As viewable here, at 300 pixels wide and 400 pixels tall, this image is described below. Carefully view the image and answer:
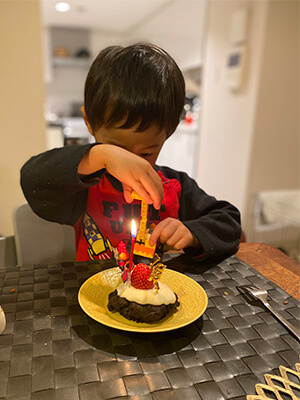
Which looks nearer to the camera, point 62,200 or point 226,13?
point 62,200

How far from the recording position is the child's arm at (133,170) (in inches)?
23.2

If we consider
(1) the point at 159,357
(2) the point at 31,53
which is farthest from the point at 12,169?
(1) the point at 159,357

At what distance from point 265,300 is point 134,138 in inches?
16.2

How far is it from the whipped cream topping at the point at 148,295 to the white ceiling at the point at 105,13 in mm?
3740

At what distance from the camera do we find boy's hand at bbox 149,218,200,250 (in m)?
0.72

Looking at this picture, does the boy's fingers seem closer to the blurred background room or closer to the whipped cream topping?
the whipped cream topping

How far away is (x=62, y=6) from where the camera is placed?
3801mm

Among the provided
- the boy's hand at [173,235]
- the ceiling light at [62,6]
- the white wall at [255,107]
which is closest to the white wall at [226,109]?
the white wall at [255,107]

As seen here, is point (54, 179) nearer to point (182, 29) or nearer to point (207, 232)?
point (207, 232)

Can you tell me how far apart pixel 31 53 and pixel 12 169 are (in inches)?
24.2

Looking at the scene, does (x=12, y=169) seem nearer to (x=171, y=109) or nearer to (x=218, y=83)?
(x=171, y=109)

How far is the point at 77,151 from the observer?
646 millimetres

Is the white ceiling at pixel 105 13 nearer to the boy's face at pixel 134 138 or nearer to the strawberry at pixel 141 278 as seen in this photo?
the boy's face at pixel 134 138

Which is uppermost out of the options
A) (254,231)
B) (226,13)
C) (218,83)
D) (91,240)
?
(226,13)
